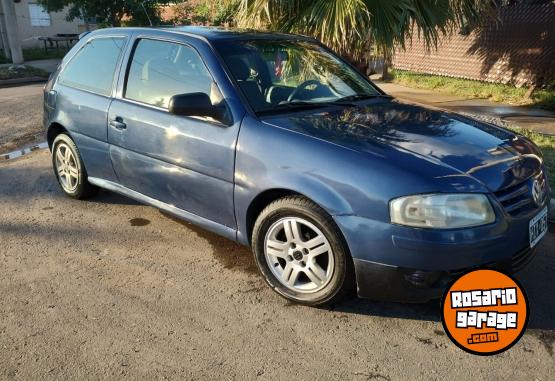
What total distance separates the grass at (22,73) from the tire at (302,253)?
14.7 m

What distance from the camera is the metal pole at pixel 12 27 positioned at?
16141mm

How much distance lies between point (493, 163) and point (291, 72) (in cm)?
164

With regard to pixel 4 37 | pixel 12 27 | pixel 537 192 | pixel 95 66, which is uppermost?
pixel 95 66

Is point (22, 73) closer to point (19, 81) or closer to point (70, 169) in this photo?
point (19, 81)

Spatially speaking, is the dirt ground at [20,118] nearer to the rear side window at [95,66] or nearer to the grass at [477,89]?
the rear side window at [95,66]

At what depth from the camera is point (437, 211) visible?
2633mm

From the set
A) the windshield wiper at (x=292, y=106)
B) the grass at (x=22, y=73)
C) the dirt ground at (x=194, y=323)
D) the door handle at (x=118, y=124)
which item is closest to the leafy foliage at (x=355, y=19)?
the windshield wiper at (x=292, y=106)

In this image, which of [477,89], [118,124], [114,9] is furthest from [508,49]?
[114,9]

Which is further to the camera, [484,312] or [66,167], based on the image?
[66,167]

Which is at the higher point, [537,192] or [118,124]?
[118,124]

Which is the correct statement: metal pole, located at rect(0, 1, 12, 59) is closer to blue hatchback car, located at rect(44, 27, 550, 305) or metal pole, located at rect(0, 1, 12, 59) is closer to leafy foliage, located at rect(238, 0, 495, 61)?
leafy foliage, located at rect(238, 0, 495, 61)

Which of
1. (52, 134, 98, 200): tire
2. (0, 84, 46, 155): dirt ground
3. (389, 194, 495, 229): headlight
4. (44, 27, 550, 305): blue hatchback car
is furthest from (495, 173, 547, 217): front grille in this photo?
(0, 84, 46, 155): dirt ground

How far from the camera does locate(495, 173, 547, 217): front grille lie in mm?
2778

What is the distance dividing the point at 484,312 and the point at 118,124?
2.92 m
